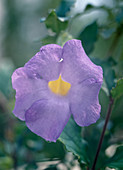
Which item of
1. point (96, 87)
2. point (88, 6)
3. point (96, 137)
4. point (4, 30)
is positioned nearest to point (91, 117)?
point (96, 87)

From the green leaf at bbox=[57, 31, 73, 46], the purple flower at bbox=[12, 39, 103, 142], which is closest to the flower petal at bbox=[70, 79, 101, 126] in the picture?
the purple flower at bbox=[12, 39, 103, 142]

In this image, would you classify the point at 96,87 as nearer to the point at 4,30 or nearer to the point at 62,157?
the point at 62,157

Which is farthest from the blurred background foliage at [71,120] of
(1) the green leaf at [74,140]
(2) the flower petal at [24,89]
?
(2) the flower petal at [24,89]

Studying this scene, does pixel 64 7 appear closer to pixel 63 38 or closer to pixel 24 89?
pixel 63 38

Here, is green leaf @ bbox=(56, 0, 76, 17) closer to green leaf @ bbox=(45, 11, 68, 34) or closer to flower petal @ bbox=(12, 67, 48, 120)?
green leaf @ bbox=(45, 11, 68, 34)

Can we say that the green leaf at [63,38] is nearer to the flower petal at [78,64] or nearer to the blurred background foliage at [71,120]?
the blurred background foliage at [71,120]

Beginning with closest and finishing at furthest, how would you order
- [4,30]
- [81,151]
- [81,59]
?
1. [81,59]
2. [81,151]
3. [4,30]

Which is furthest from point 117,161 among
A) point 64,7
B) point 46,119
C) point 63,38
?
point 64,7
